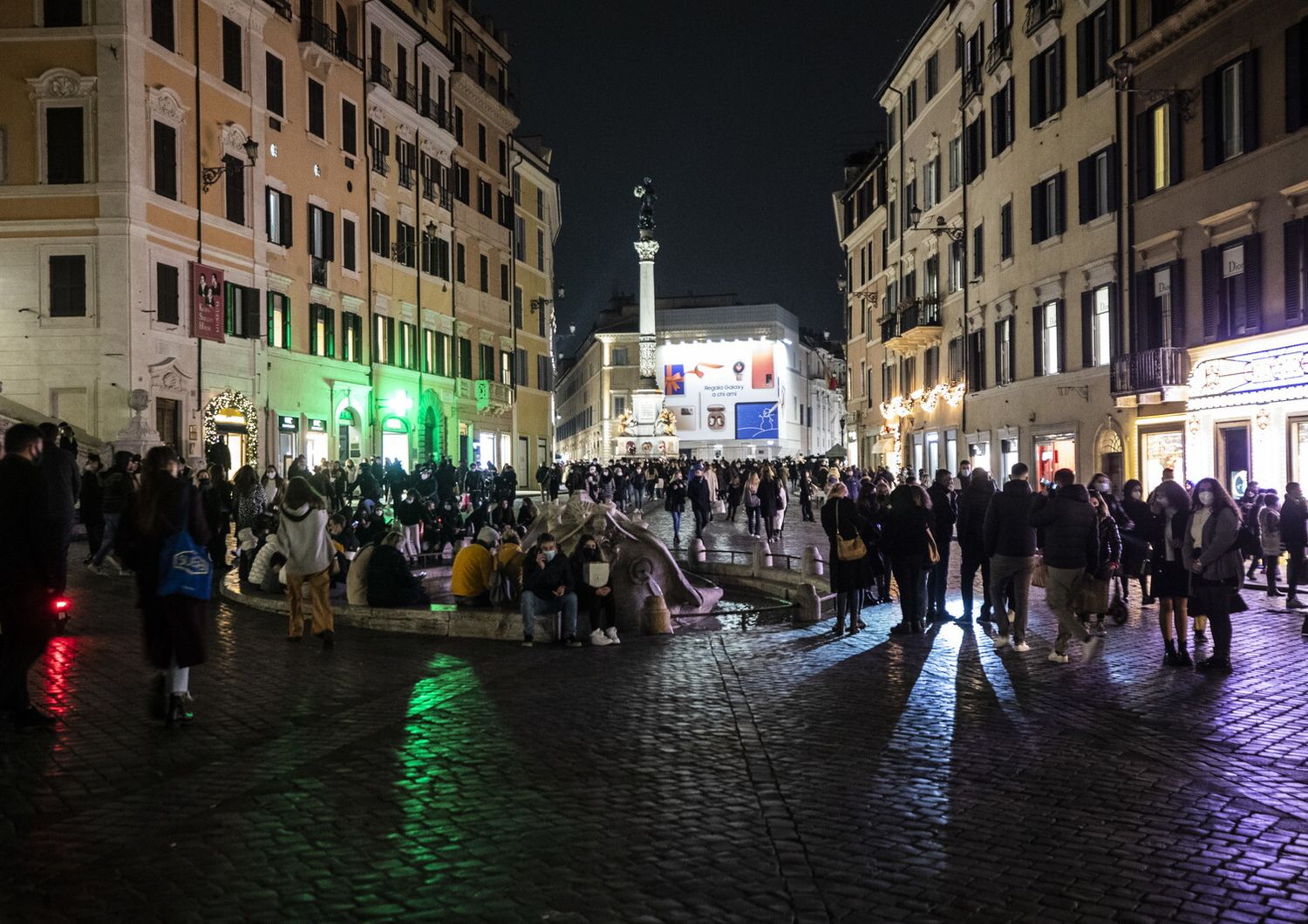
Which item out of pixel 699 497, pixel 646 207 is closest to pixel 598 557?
pixel 699 497

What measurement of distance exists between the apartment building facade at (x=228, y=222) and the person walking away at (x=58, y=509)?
60.2ft

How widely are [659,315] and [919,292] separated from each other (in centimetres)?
6291

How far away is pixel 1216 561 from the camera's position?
33.7 feet

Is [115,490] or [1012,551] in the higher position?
[115,490]

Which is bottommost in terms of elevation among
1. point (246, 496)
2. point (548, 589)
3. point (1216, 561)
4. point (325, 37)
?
point (548, 589)

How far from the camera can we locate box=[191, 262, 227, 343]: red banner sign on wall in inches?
1203

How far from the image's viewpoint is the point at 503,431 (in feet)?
180

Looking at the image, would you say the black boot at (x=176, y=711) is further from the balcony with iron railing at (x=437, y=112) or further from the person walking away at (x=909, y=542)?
the balcony with iron railing at (x=437, y=112)

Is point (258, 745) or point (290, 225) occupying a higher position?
point (290, 225)

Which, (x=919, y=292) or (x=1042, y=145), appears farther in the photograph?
(x=919, y=292)

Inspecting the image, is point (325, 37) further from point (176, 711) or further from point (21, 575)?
point (176, 711)

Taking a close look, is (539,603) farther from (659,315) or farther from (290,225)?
(659,315)

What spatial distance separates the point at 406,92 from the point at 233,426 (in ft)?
54.7

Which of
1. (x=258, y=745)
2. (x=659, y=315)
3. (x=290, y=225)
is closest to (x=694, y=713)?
(x=258, y=745)
